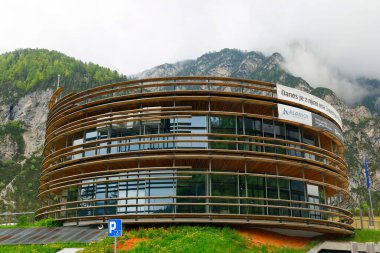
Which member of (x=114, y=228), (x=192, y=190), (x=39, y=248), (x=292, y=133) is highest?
(x=292, y=133)

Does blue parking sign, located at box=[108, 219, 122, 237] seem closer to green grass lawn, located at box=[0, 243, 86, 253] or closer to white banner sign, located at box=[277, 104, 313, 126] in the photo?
green grass lawn, located at box=[0, 243, 86, 253]

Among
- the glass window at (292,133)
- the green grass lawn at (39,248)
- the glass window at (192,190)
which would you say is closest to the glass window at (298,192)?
the glass window at (292,133)

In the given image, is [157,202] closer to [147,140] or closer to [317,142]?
[147,140]

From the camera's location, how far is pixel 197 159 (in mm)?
30203

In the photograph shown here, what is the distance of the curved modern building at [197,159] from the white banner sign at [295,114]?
9 cm

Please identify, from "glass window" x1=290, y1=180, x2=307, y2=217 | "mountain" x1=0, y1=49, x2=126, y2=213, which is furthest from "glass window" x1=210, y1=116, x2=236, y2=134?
"mountain" x1=0, y1=49, x2=126, y2=213

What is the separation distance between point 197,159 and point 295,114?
30.3ft

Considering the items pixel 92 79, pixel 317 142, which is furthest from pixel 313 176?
pixel 92 79

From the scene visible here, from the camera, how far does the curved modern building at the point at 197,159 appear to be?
29.2m

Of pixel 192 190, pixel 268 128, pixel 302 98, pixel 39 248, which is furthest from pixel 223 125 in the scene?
pixel 39 248

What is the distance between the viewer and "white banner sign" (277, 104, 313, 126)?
3256 cm

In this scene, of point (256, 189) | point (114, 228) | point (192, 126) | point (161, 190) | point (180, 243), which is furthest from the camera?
point (192, 126)

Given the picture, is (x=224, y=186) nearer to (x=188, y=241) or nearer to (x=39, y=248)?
(x=188, y=241)

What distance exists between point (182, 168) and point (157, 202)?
9.95ft
